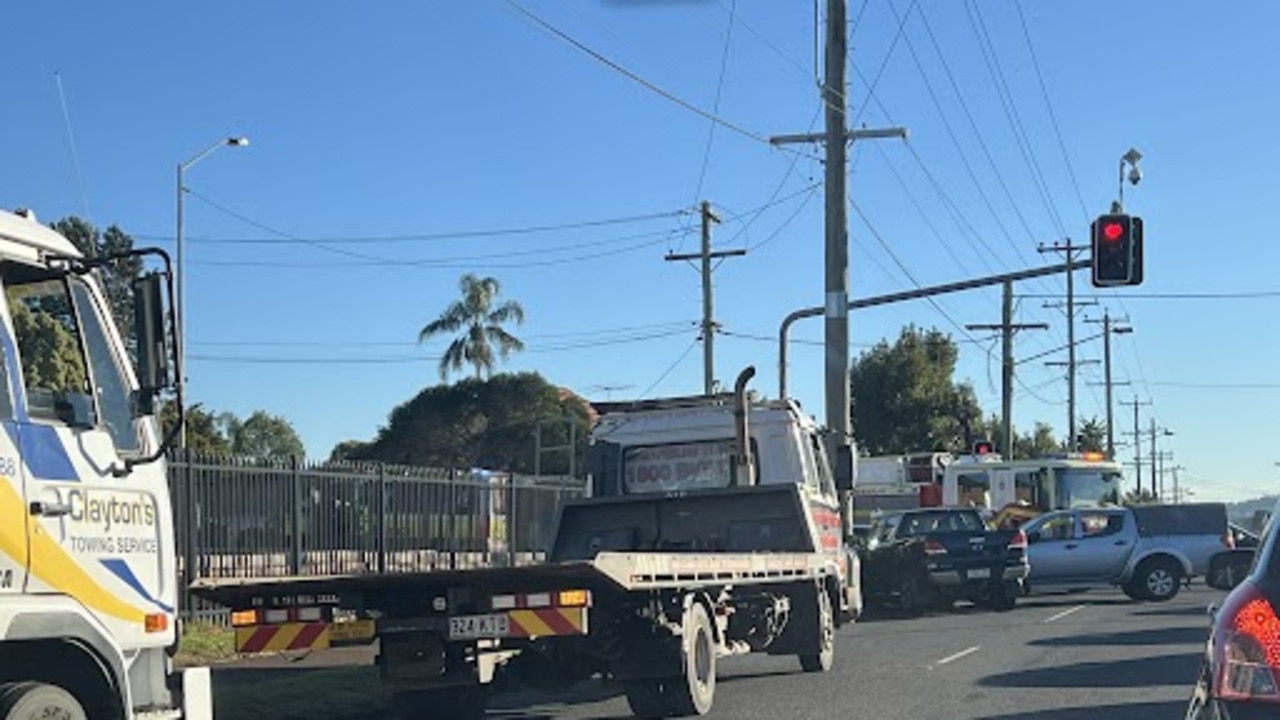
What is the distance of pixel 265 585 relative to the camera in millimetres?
10211

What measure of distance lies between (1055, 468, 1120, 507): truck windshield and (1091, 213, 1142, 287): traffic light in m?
16.9

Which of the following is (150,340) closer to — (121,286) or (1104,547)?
(121,286)

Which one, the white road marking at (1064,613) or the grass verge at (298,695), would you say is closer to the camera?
the grass verge at (298,695)

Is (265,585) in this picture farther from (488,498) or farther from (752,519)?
(488,498)

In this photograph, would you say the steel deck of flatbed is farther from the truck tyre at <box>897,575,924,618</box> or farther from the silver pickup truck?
the silver pickup truck

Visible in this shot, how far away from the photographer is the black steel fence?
15961 mm

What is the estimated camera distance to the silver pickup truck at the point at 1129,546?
26.1 meters

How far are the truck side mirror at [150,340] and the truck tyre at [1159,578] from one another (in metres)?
22.4

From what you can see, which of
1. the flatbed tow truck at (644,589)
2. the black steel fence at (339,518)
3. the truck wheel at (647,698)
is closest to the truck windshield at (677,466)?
the flatbed tow truck at (644,589)

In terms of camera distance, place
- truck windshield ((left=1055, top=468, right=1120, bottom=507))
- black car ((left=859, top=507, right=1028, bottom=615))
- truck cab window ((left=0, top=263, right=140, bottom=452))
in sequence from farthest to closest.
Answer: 1. truck windshield ((left=1055, top=468, right=1120, bottom=507))
2. black car ((left=859, top=507, right=1028, bottom=615))
3. truck cab window ((left=0, top=263, right=140, bottom=452))

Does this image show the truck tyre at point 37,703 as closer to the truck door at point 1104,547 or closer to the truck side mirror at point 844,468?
the truck side mirror at point 844,468

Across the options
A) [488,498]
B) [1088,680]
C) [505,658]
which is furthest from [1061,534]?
[505,658]

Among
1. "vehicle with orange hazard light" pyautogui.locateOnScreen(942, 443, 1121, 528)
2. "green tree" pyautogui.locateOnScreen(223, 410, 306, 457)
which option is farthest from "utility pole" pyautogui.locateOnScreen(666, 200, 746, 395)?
"green tree" pyautogui.locateOnScreen(223, 410, 306, 457)

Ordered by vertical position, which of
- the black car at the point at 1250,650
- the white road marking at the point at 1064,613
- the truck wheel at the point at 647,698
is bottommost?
the white road marking at the point at 1064,613
